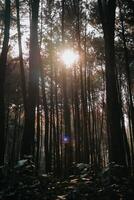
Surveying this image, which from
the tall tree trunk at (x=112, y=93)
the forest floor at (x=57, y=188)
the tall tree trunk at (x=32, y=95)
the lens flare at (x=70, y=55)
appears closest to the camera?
the forest floor at (x=57, y=188)

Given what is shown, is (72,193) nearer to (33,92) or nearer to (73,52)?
(33,92)

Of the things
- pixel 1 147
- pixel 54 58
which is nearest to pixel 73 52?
pixel 54 58

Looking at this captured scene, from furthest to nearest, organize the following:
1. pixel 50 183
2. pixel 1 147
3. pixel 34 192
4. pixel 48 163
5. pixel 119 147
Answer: pixel 48 163, pixel 1 147, pixel 119 147, pixel 50 183, pixel 34 192

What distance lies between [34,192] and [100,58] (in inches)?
699

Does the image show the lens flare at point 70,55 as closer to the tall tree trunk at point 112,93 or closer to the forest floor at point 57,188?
the tall tree trunk at point 112,93

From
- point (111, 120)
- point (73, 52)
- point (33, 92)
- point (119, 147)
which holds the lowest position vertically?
point (119, 147)

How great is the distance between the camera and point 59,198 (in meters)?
3.87

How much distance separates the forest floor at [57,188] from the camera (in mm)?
4023

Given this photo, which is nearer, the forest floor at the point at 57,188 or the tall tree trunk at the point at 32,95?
the forest floor at the point at 57,188

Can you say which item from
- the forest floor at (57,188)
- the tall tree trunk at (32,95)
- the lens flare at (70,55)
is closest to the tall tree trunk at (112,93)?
Result: the tall tree trunk at (32,95)

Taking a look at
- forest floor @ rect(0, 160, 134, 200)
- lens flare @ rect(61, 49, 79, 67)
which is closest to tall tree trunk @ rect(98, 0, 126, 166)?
forest floor @ rect(0, 160, 134, 200)

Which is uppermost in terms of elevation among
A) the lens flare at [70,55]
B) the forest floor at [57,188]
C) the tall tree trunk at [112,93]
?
the lens flare at [70,55]

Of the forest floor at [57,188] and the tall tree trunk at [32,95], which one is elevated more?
the tall tree trunk at [32,95]

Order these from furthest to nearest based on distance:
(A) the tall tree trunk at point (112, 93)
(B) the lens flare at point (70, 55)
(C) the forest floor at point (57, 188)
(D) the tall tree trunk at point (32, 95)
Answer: (B) the lens flare at point (70, 55) → (D) the tall tree trunk at point (32, 95) → (A) the tall tree trunk at point (112, 93) → (C) the forest floor at point (57, 188)
